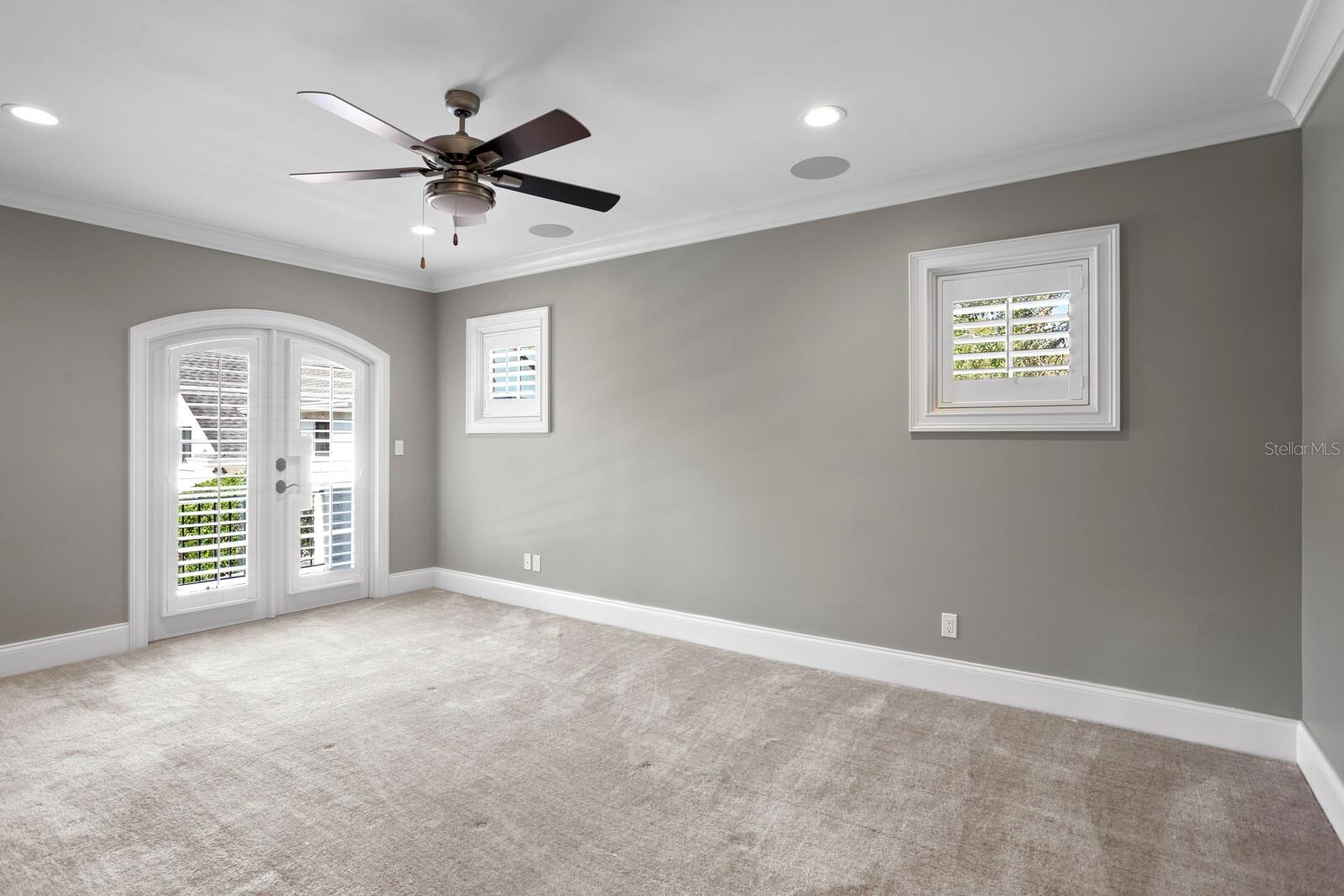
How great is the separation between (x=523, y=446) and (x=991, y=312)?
11.3ft

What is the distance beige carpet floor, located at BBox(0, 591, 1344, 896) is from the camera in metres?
2.09

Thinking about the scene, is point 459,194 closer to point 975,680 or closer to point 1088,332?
point 1088,332

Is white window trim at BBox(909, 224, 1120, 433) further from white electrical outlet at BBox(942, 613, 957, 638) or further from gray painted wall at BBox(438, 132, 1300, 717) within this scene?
white electrical outlet at BBox(942, 613, 957, 638)

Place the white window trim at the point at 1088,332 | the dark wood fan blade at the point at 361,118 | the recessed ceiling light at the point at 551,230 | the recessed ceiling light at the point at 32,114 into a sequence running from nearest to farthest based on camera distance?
the dark wood fan blade at the point at 361,118 < the recessed ceiling light at the point at 32,114 < the white window trim at the point at 1088,332 < the recessed ceiling light at the point at 551,230

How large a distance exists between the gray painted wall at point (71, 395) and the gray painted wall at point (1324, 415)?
5802 millimetres

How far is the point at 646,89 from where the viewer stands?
2723mm

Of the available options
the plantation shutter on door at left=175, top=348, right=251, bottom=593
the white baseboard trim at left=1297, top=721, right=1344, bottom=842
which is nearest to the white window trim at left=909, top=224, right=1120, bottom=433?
the white baseboard trim at left=1297, top=721, right=1344, bottom=842

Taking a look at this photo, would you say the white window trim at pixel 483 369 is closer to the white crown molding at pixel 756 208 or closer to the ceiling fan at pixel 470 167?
the white crown molding at pixel 756 208

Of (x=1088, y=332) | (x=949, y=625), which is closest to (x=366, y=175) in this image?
(x=1088, y=332)

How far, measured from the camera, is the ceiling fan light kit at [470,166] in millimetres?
2330

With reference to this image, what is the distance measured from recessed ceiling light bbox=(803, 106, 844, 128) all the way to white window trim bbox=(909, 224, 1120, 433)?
962 mm

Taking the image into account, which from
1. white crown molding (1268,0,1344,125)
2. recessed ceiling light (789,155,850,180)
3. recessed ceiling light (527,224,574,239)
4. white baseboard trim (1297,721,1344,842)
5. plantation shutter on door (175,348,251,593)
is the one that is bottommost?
white baseboard trim (1297,721,1344,842)

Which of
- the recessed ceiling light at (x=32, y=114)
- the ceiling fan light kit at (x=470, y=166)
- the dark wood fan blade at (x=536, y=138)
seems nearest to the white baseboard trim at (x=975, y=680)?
the ceiling fan light kit at (x=470, y=166)

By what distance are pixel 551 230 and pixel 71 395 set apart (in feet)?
9.79
